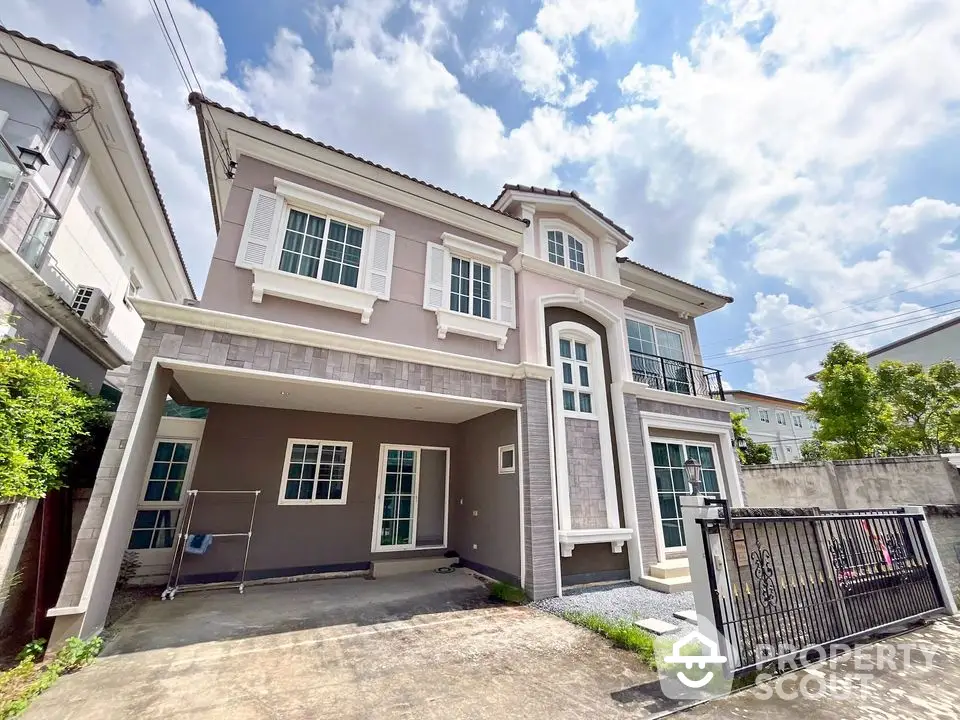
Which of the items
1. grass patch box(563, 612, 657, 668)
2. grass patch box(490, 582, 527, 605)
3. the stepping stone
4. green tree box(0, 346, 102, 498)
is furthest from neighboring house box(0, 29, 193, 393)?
the stepping stone

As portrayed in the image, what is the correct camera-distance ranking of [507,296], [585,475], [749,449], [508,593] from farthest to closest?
[749,449] → [507,296] → [585,475] → [508,593]

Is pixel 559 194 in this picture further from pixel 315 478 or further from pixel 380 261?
pixel 315 478

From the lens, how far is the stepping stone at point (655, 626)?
169 inches

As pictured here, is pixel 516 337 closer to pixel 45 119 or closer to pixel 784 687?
pixel 784 687

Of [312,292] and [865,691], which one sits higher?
[312,292]

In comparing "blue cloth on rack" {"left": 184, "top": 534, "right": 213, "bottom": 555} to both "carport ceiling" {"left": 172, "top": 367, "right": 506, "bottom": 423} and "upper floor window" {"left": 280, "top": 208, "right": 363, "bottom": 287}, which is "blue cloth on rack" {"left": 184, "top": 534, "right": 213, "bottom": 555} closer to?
"carport ceiling" {"left": 172, "top": 367, "right": 506, "bottom": 423}

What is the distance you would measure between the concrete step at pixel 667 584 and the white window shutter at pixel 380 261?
6202 mm

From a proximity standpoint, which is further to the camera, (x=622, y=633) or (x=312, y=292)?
(x=312, y=292)

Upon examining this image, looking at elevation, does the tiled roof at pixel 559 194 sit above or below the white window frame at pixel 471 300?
above

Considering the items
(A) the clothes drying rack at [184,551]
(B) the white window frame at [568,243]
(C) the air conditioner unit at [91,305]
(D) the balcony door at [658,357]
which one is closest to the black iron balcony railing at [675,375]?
(D) the balcony door at [658,357]

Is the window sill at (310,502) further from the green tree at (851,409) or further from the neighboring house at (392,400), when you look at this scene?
the green tree at (851,409)

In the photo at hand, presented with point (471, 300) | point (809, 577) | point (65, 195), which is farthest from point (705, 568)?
point (65, 195)

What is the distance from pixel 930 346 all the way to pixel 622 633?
26.0 metres

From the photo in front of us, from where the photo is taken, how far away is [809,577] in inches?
154
